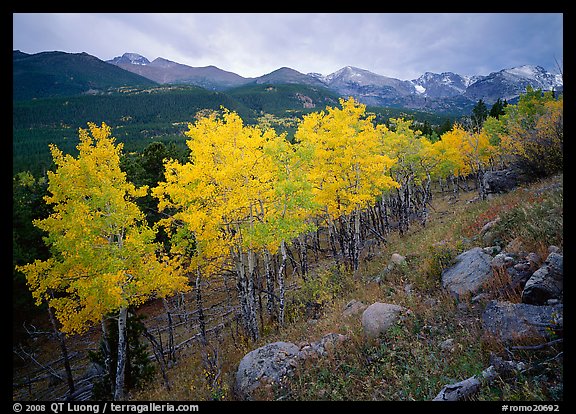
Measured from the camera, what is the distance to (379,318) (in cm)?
796

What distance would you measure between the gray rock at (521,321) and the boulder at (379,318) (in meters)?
2.31

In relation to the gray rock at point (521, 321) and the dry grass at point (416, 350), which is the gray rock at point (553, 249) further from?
the gray rock at point (521, 321)

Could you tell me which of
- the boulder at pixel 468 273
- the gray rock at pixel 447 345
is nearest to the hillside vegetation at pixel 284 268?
the gray rock at pixel 447 345

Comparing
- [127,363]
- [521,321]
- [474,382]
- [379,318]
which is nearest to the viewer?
[474,382]

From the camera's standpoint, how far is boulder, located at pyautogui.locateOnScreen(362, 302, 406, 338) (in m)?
7.68

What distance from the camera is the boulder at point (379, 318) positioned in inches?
303

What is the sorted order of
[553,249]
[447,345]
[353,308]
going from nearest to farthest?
[447,345]
[553,249]
[353,308]

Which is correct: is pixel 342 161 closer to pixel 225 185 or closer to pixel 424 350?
pixel 225 185

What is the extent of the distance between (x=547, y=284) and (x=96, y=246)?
15199 mm

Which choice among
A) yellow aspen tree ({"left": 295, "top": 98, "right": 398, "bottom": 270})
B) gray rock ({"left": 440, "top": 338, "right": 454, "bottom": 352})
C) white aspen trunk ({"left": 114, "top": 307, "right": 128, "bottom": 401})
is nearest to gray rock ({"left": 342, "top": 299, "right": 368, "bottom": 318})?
gray rock ({"left": 440, "top": 338, "right": 454, "bottom": 352})

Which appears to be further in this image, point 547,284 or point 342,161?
point 342,161

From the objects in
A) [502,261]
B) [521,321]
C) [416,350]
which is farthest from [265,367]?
[502,261]

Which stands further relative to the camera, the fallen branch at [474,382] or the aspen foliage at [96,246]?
the aspen foliage at [96,246]

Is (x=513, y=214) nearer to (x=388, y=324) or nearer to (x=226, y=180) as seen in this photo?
(x=388, y=324)
